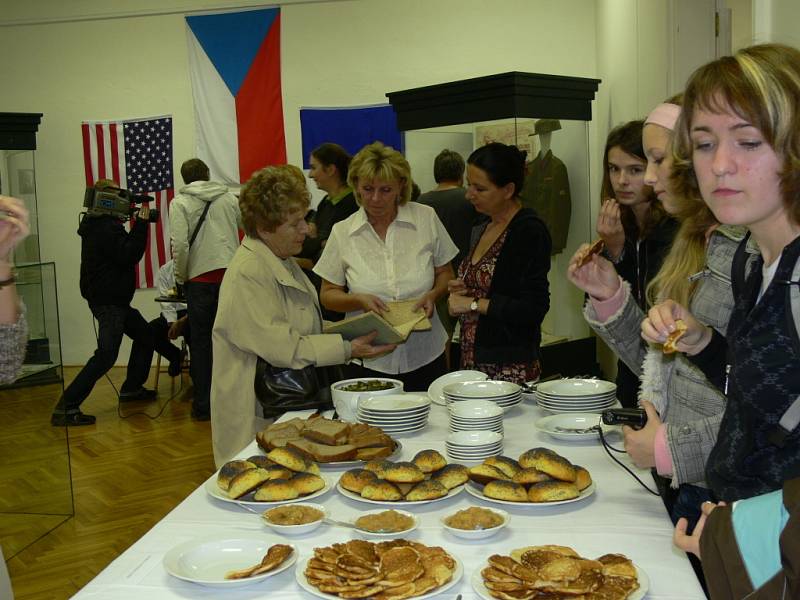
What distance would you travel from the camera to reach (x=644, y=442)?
177 cm

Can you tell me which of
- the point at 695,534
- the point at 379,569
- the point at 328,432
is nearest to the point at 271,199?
the point at 328,432

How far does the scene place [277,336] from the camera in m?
2.86

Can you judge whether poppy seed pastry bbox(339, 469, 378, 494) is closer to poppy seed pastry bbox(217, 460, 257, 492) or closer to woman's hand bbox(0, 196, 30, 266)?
poppy seed pastry bbox(217, 460, 257, 492)

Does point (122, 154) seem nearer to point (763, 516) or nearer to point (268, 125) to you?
point (268, 125)

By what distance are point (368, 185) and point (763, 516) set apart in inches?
112

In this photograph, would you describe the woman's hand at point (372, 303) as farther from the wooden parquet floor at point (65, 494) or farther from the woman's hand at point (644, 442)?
the woman's hand at point (644, 442)

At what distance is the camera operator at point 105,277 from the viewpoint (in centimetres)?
603

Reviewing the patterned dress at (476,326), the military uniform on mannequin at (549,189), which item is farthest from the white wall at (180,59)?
the patterned dress at (476,326)

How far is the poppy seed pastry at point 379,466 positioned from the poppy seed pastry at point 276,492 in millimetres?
178

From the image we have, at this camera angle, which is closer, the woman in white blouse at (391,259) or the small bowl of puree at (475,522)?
the small bowl of puree at (475,522)

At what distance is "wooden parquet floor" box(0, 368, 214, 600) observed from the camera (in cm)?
376

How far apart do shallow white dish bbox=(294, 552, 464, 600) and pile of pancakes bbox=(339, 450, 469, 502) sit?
0.33 meters

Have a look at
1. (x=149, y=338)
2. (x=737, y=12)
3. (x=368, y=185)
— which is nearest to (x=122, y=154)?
(x=149, y=338)

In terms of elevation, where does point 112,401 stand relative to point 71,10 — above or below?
below
